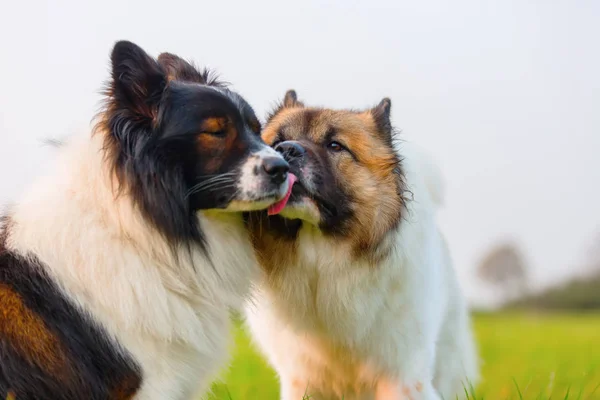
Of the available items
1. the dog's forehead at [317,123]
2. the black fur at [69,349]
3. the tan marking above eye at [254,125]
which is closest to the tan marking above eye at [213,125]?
the tan marking above eye at [254,125]

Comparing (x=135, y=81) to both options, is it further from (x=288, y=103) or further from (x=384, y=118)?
(x=384, y=118)

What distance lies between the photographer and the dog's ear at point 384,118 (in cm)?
521

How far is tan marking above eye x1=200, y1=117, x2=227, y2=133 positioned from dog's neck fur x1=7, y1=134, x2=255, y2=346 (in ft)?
1.83

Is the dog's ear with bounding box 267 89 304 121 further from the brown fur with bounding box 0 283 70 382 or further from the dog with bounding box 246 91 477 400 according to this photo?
the brown fur with bounding box 0 283 70 382

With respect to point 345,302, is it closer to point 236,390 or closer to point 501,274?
point 236,390

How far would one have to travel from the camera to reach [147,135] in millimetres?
3955

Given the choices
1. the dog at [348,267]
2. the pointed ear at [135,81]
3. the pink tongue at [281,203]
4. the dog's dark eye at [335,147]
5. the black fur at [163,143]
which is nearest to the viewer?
the pointed ear at [135,81]

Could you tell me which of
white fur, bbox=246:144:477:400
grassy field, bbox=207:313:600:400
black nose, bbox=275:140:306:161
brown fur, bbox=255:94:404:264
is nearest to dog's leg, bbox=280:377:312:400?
white fur, bbox=246:144:477:400

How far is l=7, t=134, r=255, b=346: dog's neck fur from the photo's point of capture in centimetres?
380

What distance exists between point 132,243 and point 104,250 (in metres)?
0.18

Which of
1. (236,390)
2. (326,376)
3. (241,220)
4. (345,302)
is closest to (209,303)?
(241,220)

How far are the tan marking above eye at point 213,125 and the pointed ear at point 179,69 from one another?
58 cm

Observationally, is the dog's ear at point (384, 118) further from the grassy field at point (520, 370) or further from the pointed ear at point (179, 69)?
the grassy field at point (520, 370)

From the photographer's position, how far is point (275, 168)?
154 inches
